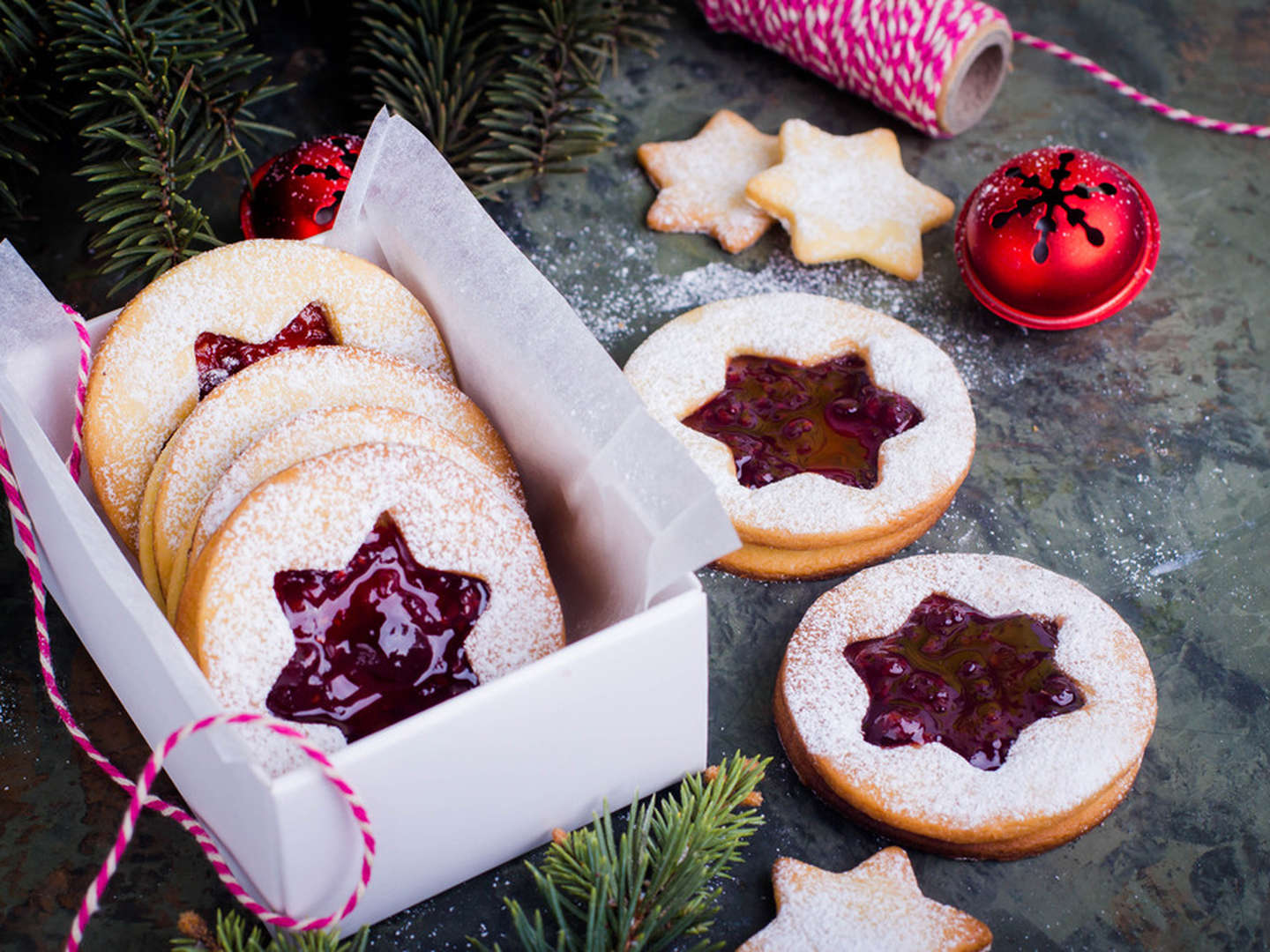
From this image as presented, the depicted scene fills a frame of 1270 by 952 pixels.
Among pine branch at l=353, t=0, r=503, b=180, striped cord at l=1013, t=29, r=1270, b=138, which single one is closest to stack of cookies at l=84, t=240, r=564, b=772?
pine branch at l=353, t=0, r=503, b=180

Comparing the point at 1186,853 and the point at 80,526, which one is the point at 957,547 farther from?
the point at 80,526

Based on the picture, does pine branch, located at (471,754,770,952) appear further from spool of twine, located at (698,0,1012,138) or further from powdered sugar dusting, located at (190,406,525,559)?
spool of twine, located at (698,0,1012,138)

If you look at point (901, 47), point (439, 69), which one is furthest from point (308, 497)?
point (901, 47)

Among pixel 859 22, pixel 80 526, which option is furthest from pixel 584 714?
pixel 859 22

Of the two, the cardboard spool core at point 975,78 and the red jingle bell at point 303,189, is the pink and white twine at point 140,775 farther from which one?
the cardboard spool core at point 975,78

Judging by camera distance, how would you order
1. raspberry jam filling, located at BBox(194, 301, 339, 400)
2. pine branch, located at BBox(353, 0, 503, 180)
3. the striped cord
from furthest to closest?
the striped cord → pine branch, located at BBox(353, 0, 503, 180) → raspberry jam filling, located at BBox(194, 301, 339, 400)

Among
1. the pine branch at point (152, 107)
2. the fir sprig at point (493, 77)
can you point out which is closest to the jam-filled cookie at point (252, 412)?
the pine branch at point (152, 107)
